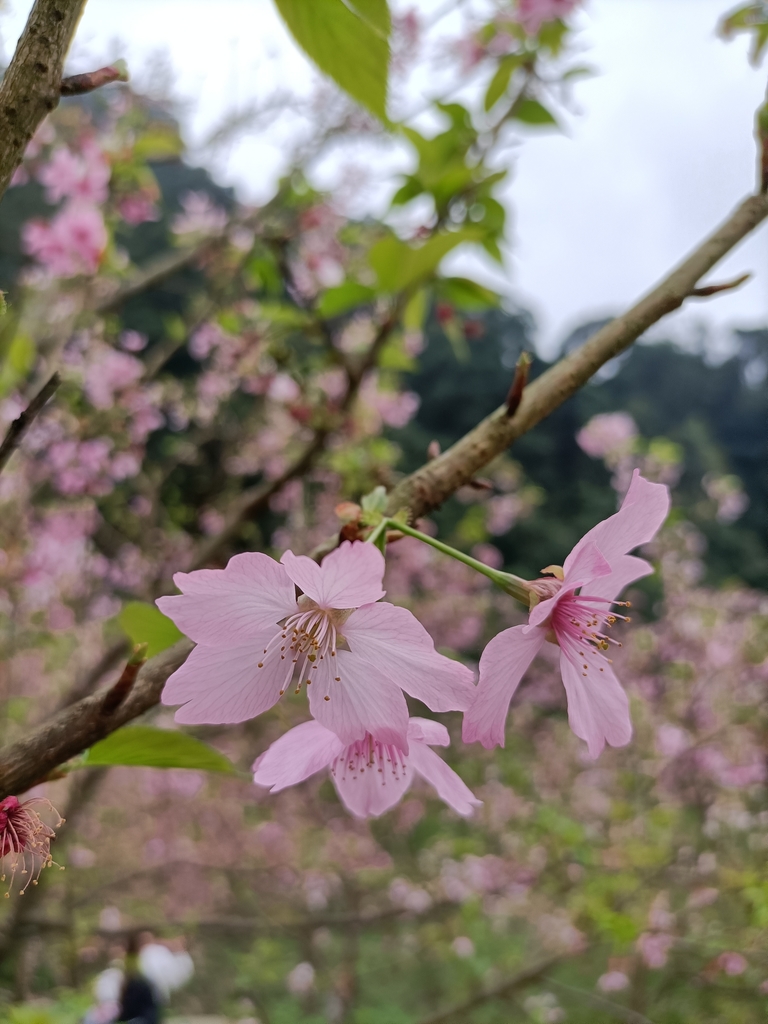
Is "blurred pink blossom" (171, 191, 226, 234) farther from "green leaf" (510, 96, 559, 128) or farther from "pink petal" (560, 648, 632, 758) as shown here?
"pink petal" (560, 648, 632, 758)

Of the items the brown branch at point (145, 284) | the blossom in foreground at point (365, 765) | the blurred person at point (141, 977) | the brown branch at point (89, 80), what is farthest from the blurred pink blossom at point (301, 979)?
the brown branch at point (89, 80)

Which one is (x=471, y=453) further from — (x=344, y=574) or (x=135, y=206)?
(x=135, y=206)

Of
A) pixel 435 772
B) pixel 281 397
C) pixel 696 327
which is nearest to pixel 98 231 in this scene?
pixel 281 397

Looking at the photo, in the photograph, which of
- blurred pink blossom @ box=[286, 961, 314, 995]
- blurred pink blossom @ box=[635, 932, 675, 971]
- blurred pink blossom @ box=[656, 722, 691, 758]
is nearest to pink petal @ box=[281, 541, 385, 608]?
A: blurred pink blossom @ box=[635, 932, 675, 971]

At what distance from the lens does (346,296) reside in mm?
1270

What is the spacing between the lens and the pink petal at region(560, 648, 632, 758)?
397mm

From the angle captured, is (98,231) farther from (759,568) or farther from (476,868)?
(759,568)

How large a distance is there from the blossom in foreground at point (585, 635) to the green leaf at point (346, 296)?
0.94 meters

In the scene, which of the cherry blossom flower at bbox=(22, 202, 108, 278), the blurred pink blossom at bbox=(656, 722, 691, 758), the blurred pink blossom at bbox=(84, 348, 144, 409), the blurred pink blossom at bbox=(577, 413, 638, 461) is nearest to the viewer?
the cherry blossom flower at bbox=(22, 202, 108, 278)

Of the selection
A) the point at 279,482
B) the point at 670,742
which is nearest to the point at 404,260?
the point at 279,482

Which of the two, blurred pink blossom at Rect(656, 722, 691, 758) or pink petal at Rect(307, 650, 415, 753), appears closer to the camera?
pink petal at Rect(307, 650, 415, 753)

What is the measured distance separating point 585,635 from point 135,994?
2075 mm

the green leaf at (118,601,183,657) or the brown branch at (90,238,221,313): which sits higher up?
the green leaf at (118,601,183,657)

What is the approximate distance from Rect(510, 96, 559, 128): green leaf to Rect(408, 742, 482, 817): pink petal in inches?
51.7
